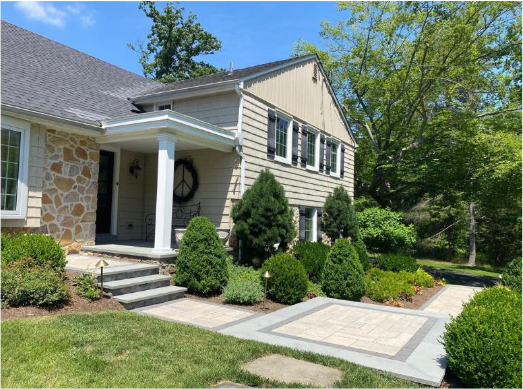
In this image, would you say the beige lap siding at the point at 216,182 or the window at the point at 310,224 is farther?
the window at the point at 310,224

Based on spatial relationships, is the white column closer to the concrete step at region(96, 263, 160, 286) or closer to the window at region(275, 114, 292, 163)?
the concrete step at region(96, 263, 160, 286)

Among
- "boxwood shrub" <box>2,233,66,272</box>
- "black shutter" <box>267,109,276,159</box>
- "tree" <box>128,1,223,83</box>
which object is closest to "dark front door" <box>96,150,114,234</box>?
"boxwood shrub" <box>2,233,66,272</box>

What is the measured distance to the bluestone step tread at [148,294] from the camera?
610 cm

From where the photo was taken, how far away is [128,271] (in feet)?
22.7

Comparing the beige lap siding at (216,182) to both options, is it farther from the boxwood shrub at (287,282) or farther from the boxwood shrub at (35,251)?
the boxwood shrub at (35,251)

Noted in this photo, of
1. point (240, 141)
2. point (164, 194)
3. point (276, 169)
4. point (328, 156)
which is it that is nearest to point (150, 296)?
point (164, 194)

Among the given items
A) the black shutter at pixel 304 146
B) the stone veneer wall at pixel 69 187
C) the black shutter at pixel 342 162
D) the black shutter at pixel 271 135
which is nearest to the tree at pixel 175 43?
the black shutter at pixel 342 162

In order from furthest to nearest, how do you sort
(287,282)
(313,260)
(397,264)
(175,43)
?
(175,43) < (397,264) < (313,260) < (287,282)

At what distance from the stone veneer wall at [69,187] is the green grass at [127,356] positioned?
3.88 metres

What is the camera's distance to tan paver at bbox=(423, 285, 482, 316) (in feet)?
26.6

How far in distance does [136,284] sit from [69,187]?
320cm

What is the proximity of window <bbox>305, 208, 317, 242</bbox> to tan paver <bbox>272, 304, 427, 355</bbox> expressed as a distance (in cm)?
649

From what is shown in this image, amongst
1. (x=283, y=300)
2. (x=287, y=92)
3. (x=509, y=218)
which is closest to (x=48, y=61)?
(x=287, y=92)

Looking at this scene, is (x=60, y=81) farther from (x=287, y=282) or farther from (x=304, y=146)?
(x=287, y=282)
